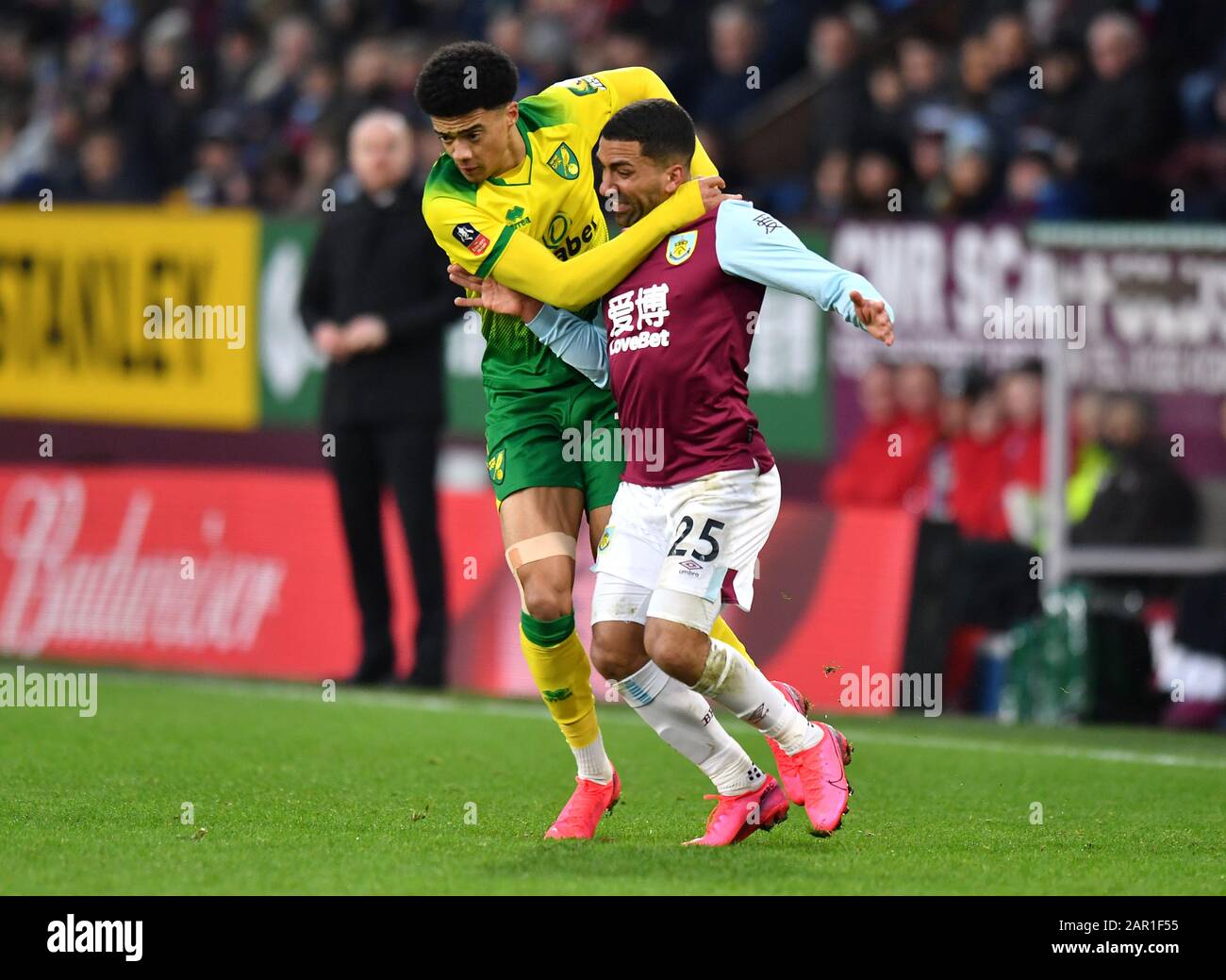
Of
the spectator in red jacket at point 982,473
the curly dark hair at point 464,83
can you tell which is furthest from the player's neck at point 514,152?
Result: the spectator in red jacket at point 982,473

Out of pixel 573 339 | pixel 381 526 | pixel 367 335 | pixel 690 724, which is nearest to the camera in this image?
pixel 690 724

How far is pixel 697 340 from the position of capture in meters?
6.52

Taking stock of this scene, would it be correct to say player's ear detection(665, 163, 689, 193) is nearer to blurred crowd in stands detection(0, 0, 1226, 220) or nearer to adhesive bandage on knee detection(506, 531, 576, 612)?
adhesive bandage on knee detection(506, 531, 576, 612)

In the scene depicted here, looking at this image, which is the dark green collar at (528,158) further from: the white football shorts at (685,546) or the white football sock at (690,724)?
the white football sock at (690,724)

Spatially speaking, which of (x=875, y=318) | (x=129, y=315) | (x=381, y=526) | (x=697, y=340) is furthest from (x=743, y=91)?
(x=875, y=318)

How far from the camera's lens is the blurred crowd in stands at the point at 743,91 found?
13664 millimetres

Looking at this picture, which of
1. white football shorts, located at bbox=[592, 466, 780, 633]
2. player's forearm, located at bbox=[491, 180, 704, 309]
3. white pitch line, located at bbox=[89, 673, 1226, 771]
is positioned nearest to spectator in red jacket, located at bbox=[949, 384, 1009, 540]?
white pitch line, located at bbox=[89, 673, 1226, 771]

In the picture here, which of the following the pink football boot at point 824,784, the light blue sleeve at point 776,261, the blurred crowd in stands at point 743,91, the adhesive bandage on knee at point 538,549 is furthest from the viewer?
the blurred crowd in stands at point 743,91

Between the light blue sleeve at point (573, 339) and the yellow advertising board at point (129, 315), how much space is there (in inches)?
318

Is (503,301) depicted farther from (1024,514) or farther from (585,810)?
(1024,514)

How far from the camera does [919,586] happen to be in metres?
11.4

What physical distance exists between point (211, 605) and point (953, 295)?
475 cm

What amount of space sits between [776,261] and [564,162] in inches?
40.5

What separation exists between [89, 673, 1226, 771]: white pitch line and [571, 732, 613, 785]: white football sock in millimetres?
2970
